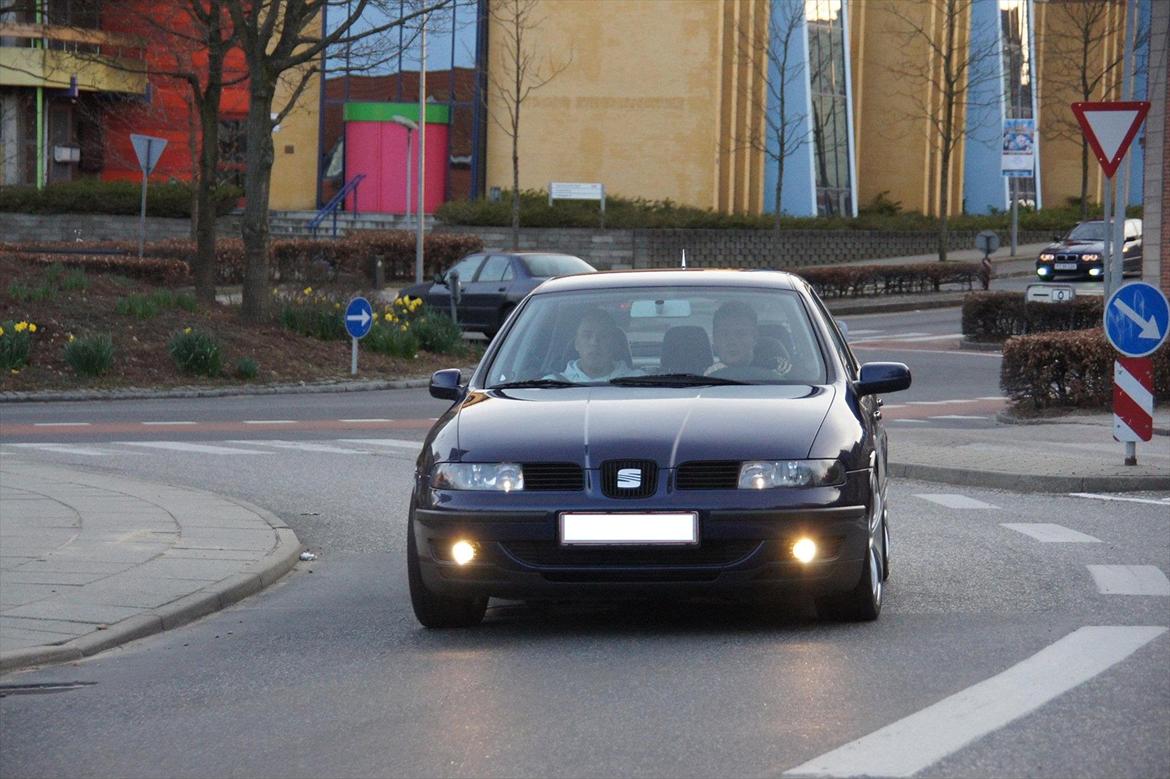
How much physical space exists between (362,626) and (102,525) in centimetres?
366

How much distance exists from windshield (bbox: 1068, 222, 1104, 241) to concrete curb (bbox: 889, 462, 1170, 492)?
120ft

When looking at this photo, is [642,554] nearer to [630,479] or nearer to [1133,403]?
[630,479]

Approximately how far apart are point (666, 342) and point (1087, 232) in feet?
146

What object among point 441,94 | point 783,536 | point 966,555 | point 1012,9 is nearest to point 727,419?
point 783,536

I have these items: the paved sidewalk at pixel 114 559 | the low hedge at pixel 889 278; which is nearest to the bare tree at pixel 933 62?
the low hedge at pixel 889 278

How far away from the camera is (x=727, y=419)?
25.2 feet

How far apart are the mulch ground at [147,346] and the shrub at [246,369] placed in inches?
2.4

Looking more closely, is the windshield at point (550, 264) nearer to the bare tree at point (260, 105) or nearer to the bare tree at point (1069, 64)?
the bare tree at point (260, 105)

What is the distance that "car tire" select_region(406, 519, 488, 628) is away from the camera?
7886mm

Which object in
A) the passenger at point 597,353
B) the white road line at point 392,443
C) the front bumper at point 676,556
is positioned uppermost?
the passenger at point 597,353

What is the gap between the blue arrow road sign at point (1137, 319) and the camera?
47.3 ft

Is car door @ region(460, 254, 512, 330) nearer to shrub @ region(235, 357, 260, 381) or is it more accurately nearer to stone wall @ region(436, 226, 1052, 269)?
shrub @ region(235, 357, 260, 381)

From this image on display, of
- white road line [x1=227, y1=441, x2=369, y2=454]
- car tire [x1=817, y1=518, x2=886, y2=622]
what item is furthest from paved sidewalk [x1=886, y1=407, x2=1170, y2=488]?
car tire [x1=817, y1=518, x2=886, y2=622]

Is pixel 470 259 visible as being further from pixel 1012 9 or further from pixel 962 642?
pixel 1012 9
